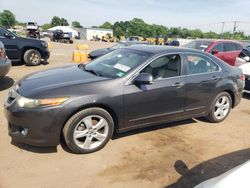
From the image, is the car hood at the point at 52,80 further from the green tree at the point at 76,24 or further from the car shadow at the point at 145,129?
the green tree at the point at 76,24

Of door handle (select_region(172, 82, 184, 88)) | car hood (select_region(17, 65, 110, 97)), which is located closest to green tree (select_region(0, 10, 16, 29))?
car hood (select_region(17, 65, 110, 97))

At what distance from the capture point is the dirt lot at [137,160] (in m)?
3.45

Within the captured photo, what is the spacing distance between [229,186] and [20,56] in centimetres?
1048

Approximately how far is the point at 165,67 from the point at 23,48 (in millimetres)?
7829

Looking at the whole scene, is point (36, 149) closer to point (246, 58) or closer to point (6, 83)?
point (6, 83)

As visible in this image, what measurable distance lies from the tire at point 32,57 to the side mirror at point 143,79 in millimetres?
7924

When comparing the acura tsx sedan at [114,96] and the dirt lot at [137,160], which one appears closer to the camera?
the dirt lot at [137,160]

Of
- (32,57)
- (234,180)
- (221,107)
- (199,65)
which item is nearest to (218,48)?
(221,107)

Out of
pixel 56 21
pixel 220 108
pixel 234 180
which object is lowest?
pixel 220 108

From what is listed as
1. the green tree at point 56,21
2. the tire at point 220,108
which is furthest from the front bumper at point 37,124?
the green tree at point 56,21

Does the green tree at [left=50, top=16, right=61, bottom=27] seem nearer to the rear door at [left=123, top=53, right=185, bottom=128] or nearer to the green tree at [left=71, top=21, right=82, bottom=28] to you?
the green tree at [left=71, top=21, right=82, bottom=28]

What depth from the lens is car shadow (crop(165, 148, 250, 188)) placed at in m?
3.51

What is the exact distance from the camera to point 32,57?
36.3 ft

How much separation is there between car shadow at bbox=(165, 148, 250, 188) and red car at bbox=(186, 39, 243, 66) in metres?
7.18
